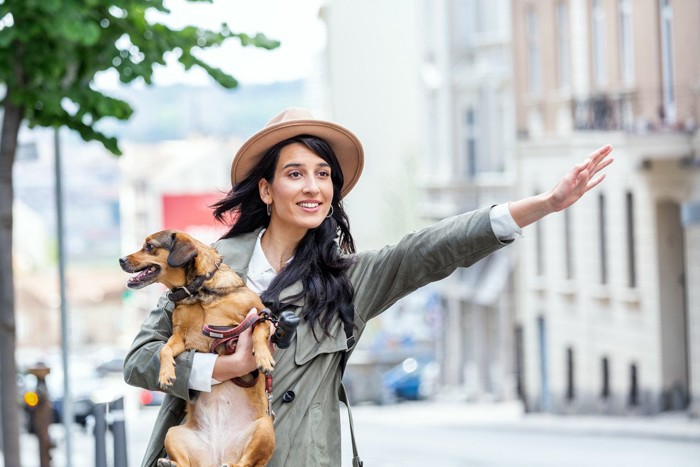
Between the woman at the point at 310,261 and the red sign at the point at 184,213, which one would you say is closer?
the woman at the point at 310,261

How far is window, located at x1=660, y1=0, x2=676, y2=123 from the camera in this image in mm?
26906

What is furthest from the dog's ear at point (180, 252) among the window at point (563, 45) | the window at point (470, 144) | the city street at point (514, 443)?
the window at point (470, 144)

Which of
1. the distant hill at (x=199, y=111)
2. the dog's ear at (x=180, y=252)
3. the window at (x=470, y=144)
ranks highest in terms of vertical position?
the distant hill at (x=199, y=111)

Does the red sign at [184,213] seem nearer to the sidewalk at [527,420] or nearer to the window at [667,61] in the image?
the sidewalk at [527,420]

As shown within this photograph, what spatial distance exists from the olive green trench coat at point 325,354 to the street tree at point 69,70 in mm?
4630

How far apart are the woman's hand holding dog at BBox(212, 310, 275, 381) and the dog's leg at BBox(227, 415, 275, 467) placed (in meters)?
0.16

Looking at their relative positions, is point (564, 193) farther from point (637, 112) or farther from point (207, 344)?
point (637, 112)

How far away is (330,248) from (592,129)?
26020 mm

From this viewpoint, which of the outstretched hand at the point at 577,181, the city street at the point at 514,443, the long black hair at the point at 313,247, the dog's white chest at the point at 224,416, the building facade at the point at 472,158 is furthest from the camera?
the building facade at the point at 472,158

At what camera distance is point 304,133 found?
487cm

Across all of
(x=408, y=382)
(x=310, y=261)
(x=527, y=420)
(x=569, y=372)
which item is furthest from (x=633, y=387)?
(x=310, y=261)

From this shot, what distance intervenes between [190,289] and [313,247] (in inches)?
16.5

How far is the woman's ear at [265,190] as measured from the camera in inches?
194

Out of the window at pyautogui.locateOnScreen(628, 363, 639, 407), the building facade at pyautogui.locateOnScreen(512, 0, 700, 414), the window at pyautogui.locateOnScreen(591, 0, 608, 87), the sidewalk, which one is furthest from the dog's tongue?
the window at pyautogui.locateOnScreen(591, 0, 608, 87)
